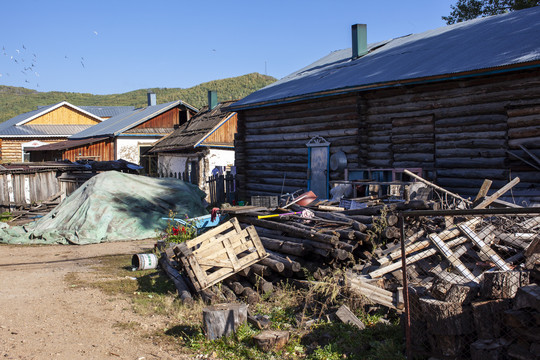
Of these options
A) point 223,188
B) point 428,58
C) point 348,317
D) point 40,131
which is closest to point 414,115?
point 428,58

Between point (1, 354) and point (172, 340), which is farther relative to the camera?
point (172, 340)

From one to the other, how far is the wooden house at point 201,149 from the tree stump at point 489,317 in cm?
2160

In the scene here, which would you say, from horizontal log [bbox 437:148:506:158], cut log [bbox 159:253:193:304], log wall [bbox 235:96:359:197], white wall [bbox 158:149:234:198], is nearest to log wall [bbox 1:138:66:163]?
white wall [bbox 158:149:234:198]

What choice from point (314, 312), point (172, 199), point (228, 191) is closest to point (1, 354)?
point (314, 312)

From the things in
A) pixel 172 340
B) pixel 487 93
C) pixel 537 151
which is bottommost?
pixel 172 340

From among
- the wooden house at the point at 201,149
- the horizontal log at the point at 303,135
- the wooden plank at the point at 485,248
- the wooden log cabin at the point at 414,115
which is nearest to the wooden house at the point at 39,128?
the wooden house at the point at 201,149

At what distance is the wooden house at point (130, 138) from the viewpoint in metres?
35.3

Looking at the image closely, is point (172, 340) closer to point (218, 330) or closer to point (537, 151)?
point (218, 330)

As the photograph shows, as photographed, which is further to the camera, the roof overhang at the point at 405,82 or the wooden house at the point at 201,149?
the wooden house at the point at 201,149

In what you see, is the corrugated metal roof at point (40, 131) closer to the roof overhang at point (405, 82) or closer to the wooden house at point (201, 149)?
the wooden house at point (201, 149)

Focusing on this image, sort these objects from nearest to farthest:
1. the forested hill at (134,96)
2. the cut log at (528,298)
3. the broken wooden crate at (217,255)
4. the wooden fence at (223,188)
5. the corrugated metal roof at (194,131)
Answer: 1. the cut log at (528,298)
2. the broken wooden crate at (217,255)
3. the wooden fence at (223,188)
4. the corrugated metal roof at (194,131)
5. the forested hill at (134,96)

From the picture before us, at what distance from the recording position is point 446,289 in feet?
17.6

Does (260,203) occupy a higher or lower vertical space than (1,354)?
higher

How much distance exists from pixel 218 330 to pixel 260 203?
7175 millimetres
